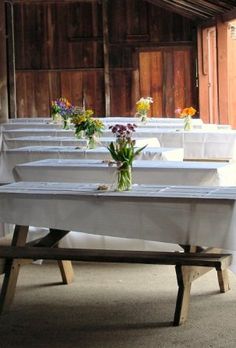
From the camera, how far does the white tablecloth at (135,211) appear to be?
4152 millimetres

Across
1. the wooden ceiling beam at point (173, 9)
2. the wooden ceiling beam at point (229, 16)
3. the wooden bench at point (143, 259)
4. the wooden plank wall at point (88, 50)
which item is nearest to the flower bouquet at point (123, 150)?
the wooden bench at point (143, 259)

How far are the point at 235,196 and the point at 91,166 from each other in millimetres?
2278

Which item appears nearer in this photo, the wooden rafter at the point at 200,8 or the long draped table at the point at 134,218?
the long draped table at the point at 134,218

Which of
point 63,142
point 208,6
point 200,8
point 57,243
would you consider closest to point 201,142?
point 63,142

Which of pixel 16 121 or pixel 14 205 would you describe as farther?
pixel 16 121

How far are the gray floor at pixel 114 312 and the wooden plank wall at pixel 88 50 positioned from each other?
1118 centimetres

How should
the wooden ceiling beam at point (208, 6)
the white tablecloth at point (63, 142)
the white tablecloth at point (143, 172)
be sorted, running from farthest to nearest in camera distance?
the wooden ceiling beam at point (208, 6) → the white tablecloth at point (63, 142) → the white tablecloth at point (143, 172)

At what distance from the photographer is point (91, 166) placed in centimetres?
630

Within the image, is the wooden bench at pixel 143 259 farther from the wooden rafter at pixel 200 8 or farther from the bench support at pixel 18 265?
the wooden rafter at pixel 200 8

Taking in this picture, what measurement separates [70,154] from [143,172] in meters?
1.68

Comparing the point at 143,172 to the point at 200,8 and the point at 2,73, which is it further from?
the point at 200,8

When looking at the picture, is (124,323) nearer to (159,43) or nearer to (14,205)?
(14,205)

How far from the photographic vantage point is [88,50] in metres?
16.8

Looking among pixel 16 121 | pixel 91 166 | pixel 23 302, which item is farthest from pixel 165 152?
pixel 16 121
